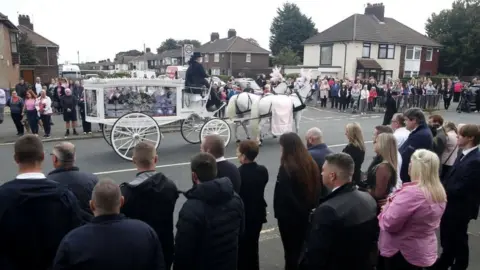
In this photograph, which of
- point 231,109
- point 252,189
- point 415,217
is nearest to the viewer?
point 415,217

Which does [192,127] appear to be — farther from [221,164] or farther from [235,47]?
[235,47]

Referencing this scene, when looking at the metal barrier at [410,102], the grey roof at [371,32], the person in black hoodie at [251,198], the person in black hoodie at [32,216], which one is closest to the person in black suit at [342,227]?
the person in black hoodie at [251,198]

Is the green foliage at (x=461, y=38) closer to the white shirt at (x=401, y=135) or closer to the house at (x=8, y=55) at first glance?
the house at (x=8, y=55)

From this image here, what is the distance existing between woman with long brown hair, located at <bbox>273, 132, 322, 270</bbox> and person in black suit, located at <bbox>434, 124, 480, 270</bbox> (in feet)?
5.31

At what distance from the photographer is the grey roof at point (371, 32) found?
43.9 m

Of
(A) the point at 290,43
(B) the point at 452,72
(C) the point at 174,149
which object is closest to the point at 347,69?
(B) the point at 452,72

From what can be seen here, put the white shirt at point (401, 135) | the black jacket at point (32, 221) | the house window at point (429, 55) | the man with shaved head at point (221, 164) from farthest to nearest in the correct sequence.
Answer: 1. the house window at point (429, 55)
2. the white shirt at point (401, 135)
3. the man with shaved head at point (221, 164)
4. the black jacket at point (32, 221)

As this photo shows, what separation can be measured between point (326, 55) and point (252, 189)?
44622 mm

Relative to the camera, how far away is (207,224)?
315 centimetres

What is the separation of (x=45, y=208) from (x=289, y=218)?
2.37 meters

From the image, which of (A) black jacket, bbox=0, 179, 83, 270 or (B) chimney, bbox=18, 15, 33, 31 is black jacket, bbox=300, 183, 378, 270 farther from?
(B) chimney, bbox=18, 15, 33, 31

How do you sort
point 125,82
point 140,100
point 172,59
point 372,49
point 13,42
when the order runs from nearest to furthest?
point 125,82
point 140,100
point 13,42
point 372,49
point 172,59

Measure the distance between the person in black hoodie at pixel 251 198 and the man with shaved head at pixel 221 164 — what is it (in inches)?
8.6

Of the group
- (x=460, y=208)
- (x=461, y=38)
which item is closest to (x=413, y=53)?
(x=461, y=38)
